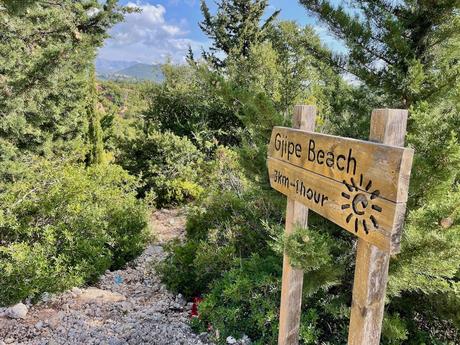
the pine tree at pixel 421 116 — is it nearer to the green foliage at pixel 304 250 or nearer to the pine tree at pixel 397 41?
the pine tree at pixel 397 41

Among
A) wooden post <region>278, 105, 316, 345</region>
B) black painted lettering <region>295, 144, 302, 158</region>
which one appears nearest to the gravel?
wooden post <region>278, 105, 316, 345</region>

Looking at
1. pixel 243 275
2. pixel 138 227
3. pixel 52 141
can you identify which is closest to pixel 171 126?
pixel 52 141

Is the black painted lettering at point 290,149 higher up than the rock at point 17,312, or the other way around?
the black painted lettering at point 290,149

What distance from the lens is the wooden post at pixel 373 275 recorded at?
1.45 metres

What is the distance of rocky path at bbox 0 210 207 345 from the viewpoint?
293 centimetres

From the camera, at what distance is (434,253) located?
190cm

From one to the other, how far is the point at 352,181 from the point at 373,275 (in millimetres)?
400

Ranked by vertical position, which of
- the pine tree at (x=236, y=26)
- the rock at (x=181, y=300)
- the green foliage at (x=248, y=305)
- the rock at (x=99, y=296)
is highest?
the pine tree at (x=236, y=26)

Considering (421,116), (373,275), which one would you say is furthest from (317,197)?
(421,116)

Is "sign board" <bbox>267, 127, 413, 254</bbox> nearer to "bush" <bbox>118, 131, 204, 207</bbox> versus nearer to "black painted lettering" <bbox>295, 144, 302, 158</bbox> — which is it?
"black painted lettering" <bbox>295, 144, 302, 158</bbox>

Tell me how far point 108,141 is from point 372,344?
12925 mm

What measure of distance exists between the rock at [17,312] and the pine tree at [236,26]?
11569 millimetres

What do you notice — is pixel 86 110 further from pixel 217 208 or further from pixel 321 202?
pixel 321 202

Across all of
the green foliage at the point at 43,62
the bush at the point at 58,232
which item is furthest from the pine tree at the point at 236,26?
the bush at the point at 58,232
